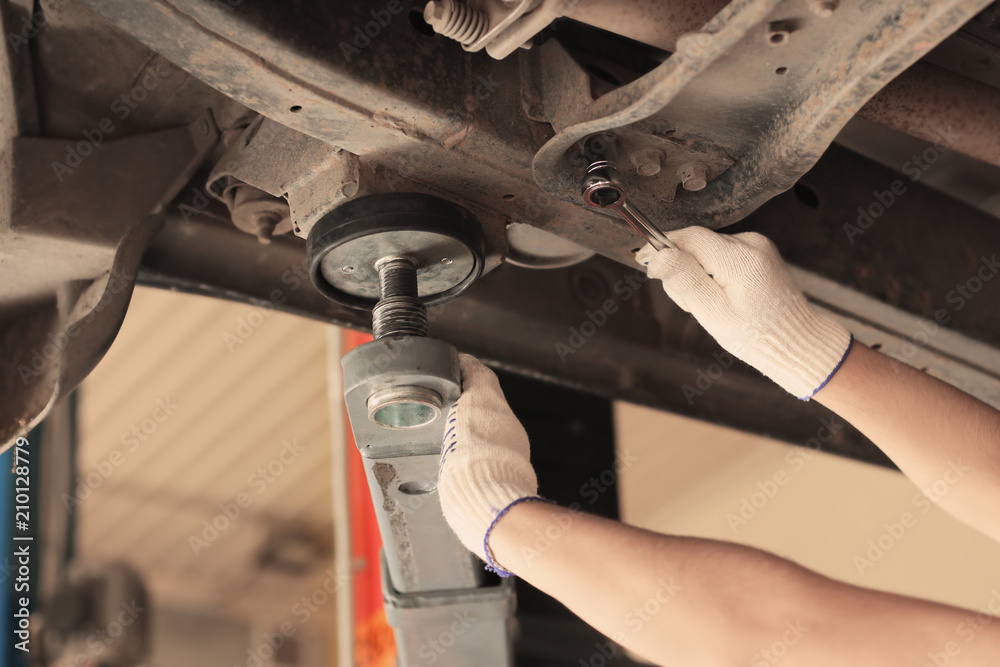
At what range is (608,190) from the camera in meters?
0.92

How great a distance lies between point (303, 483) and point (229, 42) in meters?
4.69

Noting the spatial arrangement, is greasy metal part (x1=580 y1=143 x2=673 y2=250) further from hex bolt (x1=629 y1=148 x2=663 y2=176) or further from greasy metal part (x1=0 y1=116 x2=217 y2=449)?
greasy metal part (x1=0 y1=116 x2=217 y2=449)

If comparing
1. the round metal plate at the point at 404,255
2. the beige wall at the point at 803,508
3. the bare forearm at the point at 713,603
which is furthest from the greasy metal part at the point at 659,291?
the beige wall at the point at 803,508

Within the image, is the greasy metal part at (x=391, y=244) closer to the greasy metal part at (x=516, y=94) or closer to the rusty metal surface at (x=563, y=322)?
the greasy metal part at (x=516, y=94)

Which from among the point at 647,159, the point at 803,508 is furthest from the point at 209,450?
the point at 647,159

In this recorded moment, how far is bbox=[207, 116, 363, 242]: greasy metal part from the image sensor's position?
2.99ft

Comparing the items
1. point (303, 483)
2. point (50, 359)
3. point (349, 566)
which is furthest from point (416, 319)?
point (303, 483)

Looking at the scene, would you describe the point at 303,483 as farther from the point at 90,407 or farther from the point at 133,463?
the point at 90,407

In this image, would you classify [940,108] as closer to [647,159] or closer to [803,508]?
[647,159]

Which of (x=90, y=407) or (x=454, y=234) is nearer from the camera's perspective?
(x=454, y=234)

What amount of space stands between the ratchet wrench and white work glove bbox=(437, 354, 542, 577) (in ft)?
0.83

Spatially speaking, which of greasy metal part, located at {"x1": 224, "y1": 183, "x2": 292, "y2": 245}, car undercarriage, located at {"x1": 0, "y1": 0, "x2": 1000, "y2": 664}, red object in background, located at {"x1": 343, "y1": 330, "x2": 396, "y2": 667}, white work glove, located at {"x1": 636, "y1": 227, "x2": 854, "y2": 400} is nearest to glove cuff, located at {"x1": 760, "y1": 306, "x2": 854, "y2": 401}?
white work glove, located at {"x1": 636, "y1": 227, "x2": 854, "y2": 400}

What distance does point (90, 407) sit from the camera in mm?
4359

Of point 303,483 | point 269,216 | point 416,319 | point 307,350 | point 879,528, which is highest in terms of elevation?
point 307,350
